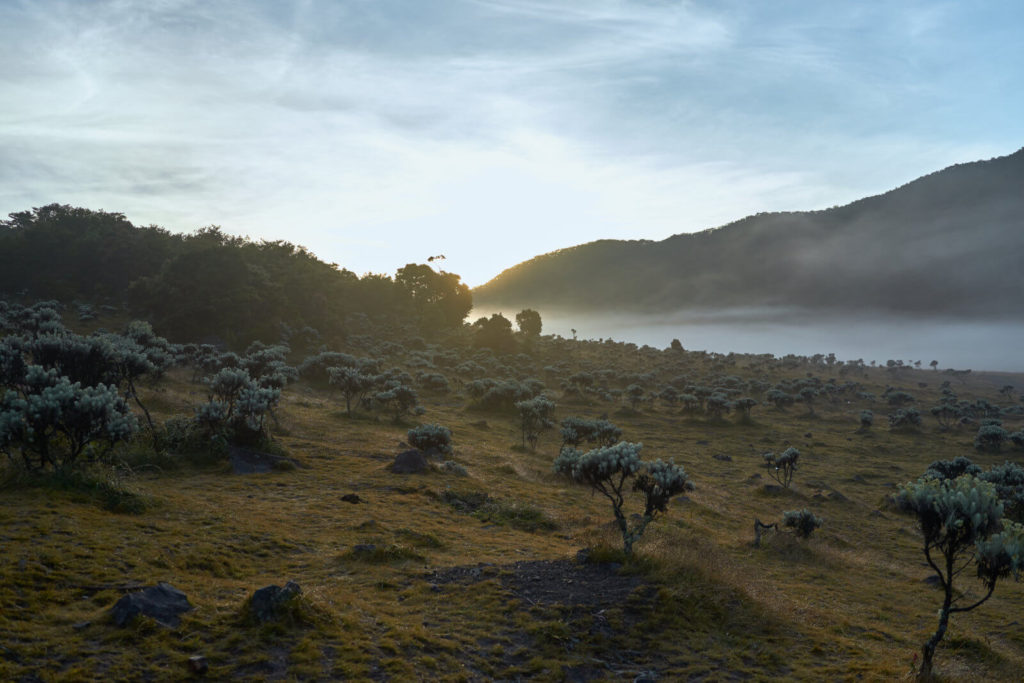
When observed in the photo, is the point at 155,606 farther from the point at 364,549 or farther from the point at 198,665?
the point at 364,549

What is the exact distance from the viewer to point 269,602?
11625 millimetres

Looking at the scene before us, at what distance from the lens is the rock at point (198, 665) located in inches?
380

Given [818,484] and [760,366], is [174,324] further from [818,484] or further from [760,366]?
[760,366]

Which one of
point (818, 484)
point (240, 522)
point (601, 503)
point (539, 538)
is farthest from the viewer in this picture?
point (818, 484)

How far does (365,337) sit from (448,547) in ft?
237

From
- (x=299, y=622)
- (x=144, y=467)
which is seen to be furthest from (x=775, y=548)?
(x=144, y=467)

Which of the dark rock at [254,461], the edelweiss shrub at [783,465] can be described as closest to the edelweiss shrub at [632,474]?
the dark rock at [254,461]

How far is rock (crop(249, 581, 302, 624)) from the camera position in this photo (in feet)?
37.6

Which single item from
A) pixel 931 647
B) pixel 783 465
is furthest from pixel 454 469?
pixel 783 465

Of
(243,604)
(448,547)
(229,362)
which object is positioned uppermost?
(229,362)

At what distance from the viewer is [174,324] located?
2537 inches

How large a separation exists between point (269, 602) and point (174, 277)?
227 feet

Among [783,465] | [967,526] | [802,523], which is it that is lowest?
[783,465]

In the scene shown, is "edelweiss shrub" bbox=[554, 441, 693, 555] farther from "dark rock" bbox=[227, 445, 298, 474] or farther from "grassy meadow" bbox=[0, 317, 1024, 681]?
"dark rock" bbox=[227, 445, 298, 474]
